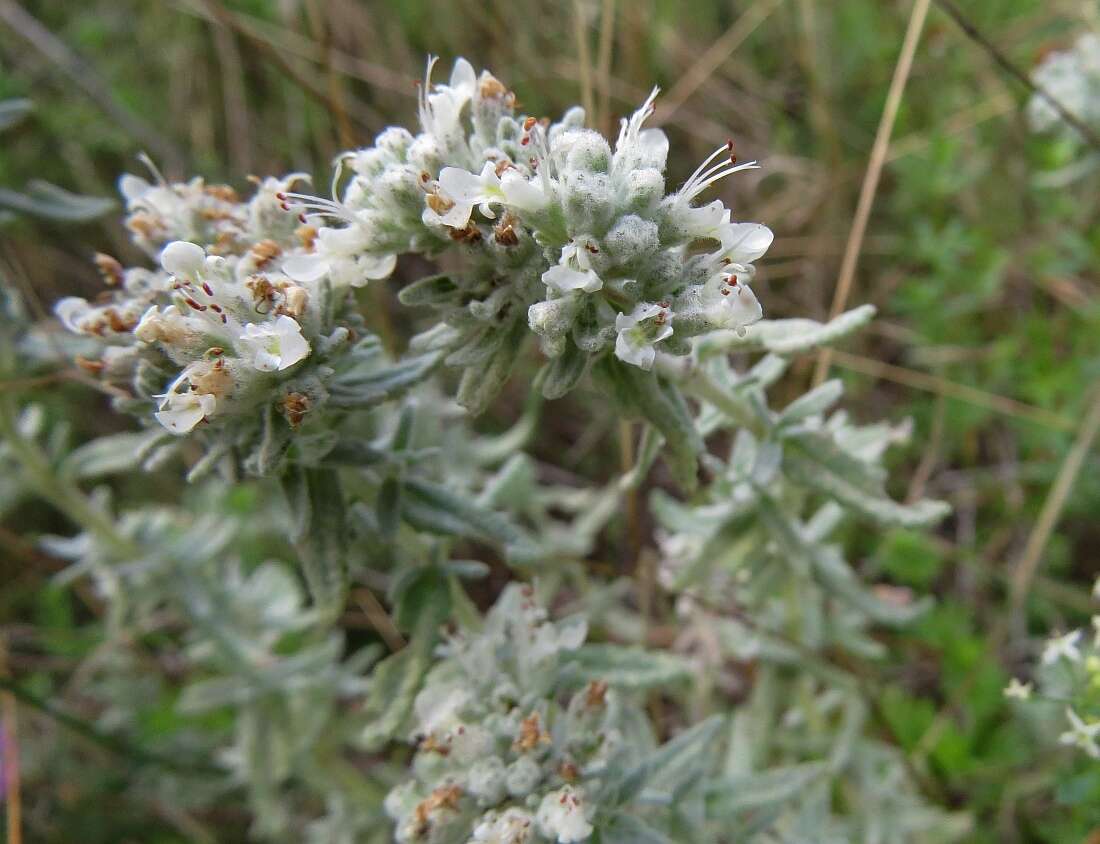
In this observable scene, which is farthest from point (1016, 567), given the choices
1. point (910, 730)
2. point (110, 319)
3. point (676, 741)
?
point (110, 319)

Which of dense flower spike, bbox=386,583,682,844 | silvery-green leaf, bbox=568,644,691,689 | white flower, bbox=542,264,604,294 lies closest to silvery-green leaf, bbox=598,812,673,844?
dense flower spike, bbox=386,583,682,844

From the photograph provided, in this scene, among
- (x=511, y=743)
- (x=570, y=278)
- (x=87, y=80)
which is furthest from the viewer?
(x=87, y=80)

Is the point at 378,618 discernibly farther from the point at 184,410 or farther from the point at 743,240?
the point at 743,240

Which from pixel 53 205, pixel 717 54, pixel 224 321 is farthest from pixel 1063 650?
pixel 717 54

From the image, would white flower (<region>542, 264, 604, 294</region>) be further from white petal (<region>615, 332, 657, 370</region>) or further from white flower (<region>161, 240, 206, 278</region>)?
white flower (<region>161, 240, 206, 278</region>)

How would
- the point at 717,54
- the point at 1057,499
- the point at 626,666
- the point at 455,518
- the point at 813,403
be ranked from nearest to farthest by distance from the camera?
1. the point at 455,518
2. the point at 813,403
3. the point at 626,666
4. the point at 1057,499
5. the point at 717,54
